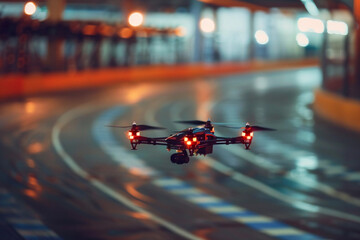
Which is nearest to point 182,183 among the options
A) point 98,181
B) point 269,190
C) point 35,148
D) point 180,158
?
point 98,181

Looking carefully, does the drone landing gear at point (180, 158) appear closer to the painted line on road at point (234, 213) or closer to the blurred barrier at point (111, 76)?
the painted line on road at point (234, 213)

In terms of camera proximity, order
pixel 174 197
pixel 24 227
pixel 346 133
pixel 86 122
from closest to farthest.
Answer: pixel 24 227, pixel 174 197, pixel 346 133, pixel 86 122

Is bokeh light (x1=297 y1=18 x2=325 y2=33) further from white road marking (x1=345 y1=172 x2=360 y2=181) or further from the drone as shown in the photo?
the drone

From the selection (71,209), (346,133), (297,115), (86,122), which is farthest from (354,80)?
(71,209)

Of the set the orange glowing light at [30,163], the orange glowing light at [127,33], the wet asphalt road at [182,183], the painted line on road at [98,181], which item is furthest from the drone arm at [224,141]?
the orange glowing light at [30,163]

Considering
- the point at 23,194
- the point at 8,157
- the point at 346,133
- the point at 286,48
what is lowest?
the point at 23,194

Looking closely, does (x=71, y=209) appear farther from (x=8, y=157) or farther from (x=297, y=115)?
(x=297, y=115)

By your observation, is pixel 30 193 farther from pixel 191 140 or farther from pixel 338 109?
pixel 191 140

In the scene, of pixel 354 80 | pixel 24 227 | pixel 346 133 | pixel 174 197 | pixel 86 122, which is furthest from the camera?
pixel 354 80
